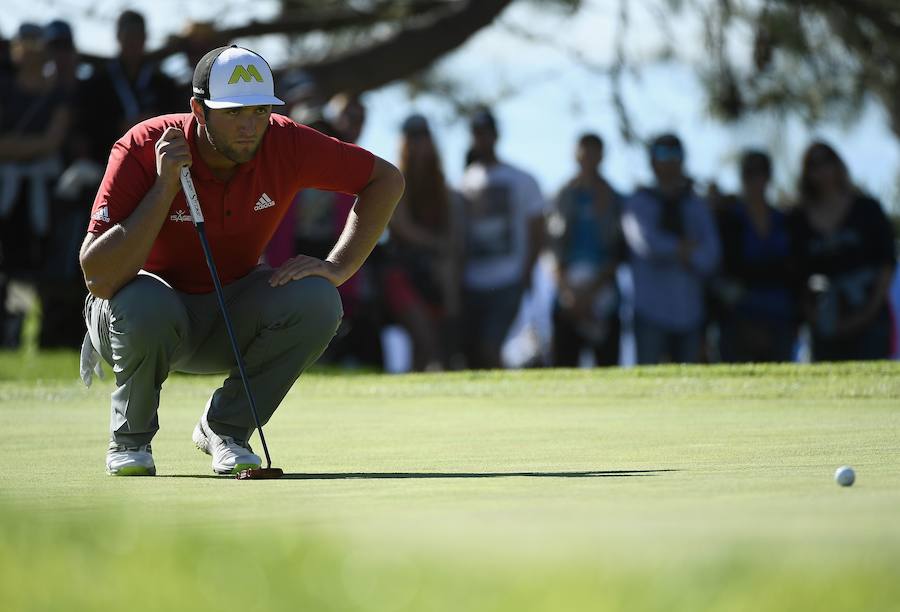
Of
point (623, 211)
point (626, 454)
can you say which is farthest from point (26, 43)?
point (626, 454)

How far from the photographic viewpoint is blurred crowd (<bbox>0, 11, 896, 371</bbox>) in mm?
10703

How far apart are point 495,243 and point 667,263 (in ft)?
3.81

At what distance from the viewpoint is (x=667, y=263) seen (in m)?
10.6

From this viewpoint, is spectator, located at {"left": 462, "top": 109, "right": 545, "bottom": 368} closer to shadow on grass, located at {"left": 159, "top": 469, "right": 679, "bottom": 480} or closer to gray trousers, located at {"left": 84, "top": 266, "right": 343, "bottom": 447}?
gray trousers, located at {"left": 84, "top": 266, "right": 343, "bottom": 447}

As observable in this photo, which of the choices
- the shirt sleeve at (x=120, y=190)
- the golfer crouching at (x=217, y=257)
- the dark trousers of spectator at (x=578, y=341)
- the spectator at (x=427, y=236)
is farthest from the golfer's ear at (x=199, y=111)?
the dark trousers of spectator at (x=578, y=341)

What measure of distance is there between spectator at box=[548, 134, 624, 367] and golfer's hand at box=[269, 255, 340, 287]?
17.6ft

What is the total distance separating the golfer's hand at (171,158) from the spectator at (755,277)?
6.18 m

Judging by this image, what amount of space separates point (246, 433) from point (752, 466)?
1722mm

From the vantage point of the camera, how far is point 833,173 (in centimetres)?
1082

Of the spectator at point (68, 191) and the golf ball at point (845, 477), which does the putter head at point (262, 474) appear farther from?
the spectator at point (68, 191)

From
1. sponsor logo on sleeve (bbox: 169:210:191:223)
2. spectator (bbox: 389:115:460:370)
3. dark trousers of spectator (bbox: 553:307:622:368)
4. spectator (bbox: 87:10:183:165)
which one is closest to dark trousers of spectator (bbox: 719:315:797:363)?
dark trousers of spectator (bbox: 553:307:622:368)

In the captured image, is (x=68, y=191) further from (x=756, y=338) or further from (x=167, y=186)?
(x=167, y=186)

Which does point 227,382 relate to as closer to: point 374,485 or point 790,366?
point 374,485

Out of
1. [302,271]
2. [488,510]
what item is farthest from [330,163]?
A: [488,510]
